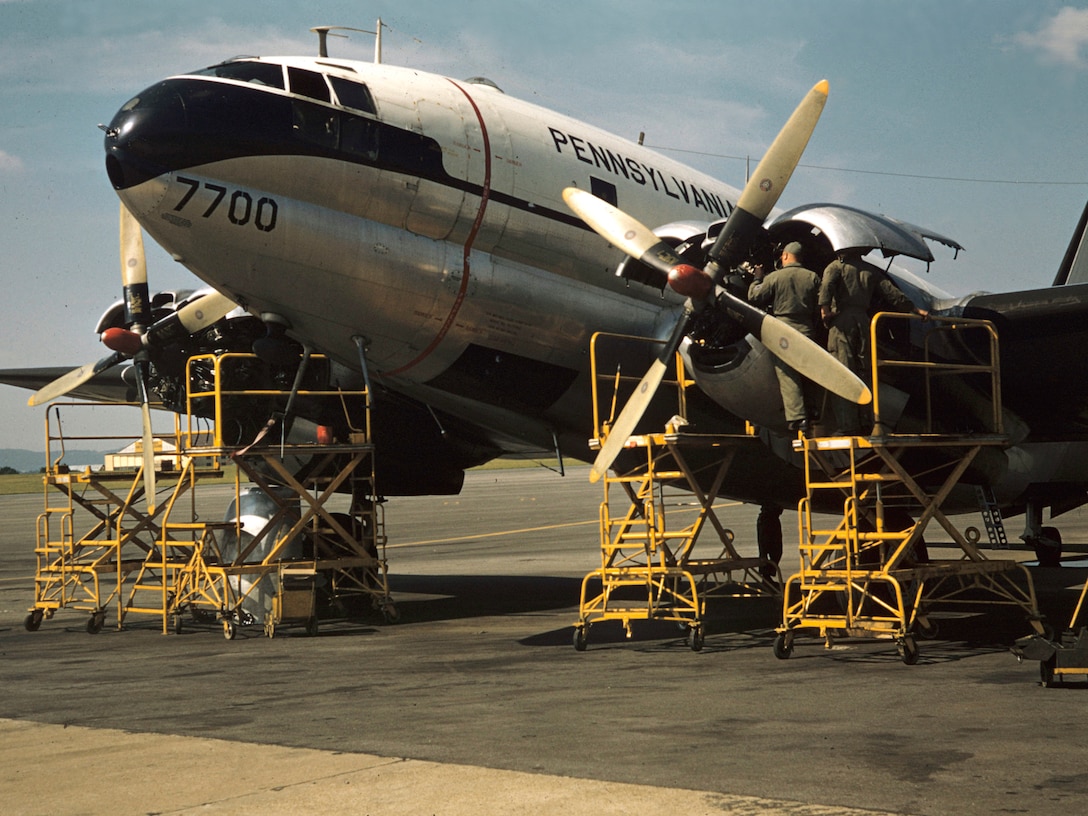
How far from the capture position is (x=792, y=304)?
49.3ft

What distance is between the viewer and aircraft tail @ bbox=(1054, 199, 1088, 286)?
83.5 feet

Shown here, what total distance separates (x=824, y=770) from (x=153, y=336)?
1439 centimetres

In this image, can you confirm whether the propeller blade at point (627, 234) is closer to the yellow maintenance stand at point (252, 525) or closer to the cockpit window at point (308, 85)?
the cockpit window at point (308, 85)

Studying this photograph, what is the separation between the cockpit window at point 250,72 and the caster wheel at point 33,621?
9510 mm

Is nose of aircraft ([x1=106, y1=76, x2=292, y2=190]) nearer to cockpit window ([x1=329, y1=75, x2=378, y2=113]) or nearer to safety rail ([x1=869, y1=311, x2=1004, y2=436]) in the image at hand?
cockpit window ([x1=329, y1=75, x2=378, y2=113])

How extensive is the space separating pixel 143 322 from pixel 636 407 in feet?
29.7

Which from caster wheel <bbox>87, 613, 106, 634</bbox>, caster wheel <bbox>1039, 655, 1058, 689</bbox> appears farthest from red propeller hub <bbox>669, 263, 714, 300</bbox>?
caster wheel <bbox>87, 613, 106, 634</bbox>

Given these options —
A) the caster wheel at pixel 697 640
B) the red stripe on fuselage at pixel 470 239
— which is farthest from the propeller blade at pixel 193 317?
the caster wheel at pixel 697 640

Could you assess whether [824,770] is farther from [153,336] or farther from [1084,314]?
[153,336]

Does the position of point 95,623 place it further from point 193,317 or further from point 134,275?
point 134,275

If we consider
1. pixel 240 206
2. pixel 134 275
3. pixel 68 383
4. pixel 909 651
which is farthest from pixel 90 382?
pixel 909 651

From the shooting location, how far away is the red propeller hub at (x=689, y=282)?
14523 mm

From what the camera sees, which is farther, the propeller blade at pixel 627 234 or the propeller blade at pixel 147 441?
the propeller blade at pixel 147 441

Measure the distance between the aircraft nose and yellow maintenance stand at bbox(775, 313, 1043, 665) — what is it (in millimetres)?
8315
